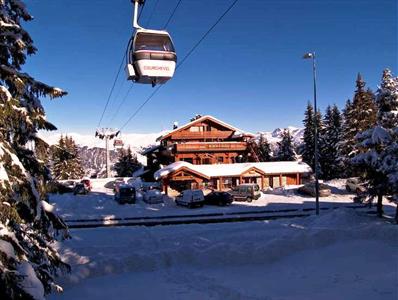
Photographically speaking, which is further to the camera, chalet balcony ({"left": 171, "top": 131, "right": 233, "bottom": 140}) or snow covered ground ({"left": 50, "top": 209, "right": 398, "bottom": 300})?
chalet balcony ({"left": 171, "top": 131, "right": 233, "bottom": 140})

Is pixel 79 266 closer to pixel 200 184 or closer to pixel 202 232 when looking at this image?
pixel 202 232

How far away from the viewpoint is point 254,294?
50.3ft

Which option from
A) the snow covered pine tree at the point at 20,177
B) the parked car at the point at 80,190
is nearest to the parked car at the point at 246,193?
the parked car at the point at 80,190

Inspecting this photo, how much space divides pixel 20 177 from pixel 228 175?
44090 millimetres

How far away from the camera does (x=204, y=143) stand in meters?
57.6

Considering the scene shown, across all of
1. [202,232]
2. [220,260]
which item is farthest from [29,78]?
[202,232]

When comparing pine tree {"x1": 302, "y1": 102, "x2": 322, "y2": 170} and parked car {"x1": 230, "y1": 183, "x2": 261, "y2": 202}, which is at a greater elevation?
pine tree {"x1": 302, "y1": 102, "x2": 322, "y2": 170}

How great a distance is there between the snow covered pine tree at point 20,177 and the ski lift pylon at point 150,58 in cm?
597

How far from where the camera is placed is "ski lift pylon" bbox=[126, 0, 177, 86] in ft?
50.9

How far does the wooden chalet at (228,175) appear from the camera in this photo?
48.2 m

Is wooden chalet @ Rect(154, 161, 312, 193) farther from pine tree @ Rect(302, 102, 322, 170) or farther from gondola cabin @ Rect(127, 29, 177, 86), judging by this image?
gondola cabin @ Rect(127, 29, 177, 86)

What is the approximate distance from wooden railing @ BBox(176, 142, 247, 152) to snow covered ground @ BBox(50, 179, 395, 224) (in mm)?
11988

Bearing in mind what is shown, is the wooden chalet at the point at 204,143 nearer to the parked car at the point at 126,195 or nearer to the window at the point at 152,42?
the parked car at the point at 126,195

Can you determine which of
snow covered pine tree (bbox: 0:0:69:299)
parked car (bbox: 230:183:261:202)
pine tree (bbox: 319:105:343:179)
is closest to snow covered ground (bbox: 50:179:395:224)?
parked car (bbox: 230:183:261:202)
